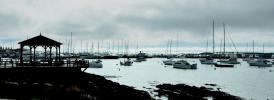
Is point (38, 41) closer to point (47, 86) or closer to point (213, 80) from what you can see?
point (47, 86)

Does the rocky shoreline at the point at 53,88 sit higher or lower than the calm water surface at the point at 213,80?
higher

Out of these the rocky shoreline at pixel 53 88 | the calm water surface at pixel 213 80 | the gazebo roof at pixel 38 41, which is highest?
the gazebo roof at pixel 38 41

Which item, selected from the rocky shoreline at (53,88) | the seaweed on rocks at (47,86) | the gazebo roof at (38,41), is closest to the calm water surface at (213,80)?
the rocky shoreline at (53,88)

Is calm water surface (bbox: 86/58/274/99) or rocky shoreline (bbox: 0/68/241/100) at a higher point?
rocky shoreline (bbox: 0/68/241/100)

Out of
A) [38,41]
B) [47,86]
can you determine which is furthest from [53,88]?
[38,41]

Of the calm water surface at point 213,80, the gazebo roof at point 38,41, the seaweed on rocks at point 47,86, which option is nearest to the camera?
the seaweed on rocks at point 47,86

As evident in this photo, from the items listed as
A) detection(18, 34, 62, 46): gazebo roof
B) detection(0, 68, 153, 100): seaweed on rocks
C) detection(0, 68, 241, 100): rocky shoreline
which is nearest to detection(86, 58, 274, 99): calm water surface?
detection(0, 68, 241, 100): rocky shoreline

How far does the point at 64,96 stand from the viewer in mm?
32156

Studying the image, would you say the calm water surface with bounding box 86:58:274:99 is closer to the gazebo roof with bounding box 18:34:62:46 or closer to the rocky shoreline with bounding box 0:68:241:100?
the rocky shoreline with bounding box 0:68:241:100

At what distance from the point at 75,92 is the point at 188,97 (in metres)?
18.4

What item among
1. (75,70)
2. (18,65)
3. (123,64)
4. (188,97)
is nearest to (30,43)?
(18,65)

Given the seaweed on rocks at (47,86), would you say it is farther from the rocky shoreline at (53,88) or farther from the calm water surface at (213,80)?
the calm water surface at (213,80)

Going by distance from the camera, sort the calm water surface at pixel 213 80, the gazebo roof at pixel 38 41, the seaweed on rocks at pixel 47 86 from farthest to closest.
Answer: the calm water surface at pixel 213 80
the gazebo roof at pixel 38 41
the seaweed on rocks at pixel 47 86

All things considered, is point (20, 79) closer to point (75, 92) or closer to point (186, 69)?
point (75, 92)
